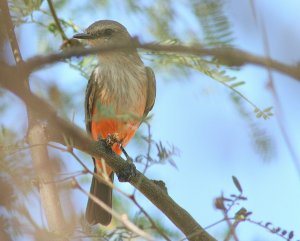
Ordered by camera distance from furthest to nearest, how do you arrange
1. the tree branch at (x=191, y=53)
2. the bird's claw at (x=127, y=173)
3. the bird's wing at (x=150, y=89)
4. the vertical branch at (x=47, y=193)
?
the bird's wing at (x=150, y=89)
the bird's claw at (x=127, y=173)
the vertical branch at (x=47, y=193)
the tree branch at (x=191, y=53)

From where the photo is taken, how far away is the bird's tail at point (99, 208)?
425 centimetres

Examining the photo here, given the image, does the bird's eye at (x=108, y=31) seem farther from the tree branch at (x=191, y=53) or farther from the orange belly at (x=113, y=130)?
the tree branch at (x=191, y=53)

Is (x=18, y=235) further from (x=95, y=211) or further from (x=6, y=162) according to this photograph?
(x=95, y=211)

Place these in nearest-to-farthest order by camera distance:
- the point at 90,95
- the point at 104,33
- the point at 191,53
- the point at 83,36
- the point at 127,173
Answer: the point at 191,53 < the point at 127,173 < the point at 83,36 < the point at 90,95 < the point at 104,33

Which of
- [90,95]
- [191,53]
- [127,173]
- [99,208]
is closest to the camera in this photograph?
[191,53]

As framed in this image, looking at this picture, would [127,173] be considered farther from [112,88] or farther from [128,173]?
[112,88]

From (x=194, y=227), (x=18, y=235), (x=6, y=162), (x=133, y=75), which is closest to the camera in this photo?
(x=18, y=235)

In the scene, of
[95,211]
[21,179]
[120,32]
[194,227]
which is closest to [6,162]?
[21,179]

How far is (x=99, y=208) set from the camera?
4.42 metres

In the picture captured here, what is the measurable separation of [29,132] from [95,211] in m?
2.31

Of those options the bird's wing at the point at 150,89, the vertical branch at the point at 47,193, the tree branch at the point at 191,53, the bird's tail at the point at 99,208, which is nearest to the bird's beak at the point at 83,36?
the bird's wing at the point at 150,89

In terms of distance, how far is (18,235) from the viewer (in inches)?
60.4

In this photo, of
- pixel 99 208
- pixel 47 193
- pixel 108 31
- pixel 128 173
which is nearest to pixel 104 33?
pixel 108 31

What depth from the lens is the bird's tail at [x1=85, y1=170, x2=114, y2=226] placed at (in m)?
4.25
